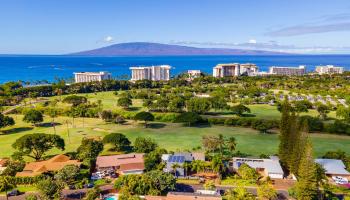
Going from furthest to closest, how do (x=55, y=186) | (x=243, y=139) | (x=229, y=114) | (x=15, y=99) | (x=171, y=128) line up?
(x=15, y=99) → (x=229, y=114) → (x=171, y=128) → (x=243, y=139) → (x=55, y=186)

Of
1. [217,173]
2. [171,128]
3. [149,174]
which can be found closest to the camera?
Answer: [149,174]

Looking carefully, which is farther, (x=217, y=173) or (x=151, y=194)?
(x=217, y=173)

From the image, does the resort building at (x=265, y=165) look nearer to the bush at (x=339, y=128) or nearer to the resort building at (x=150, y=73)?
the bush at (x=339, y=128)

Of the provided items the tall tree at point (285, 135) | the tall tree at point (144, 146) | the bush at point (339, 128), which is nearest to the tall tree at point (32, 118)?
the tall tree at point (144, 146)

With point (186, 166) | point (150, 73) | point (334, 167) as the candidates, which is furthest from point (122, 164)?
point (150, 73)

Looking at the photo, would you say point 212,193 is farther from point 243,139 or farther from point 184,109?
point 184,109

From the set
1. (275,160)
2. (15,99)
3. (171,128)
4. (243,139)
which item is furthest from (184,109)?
(15,99)
